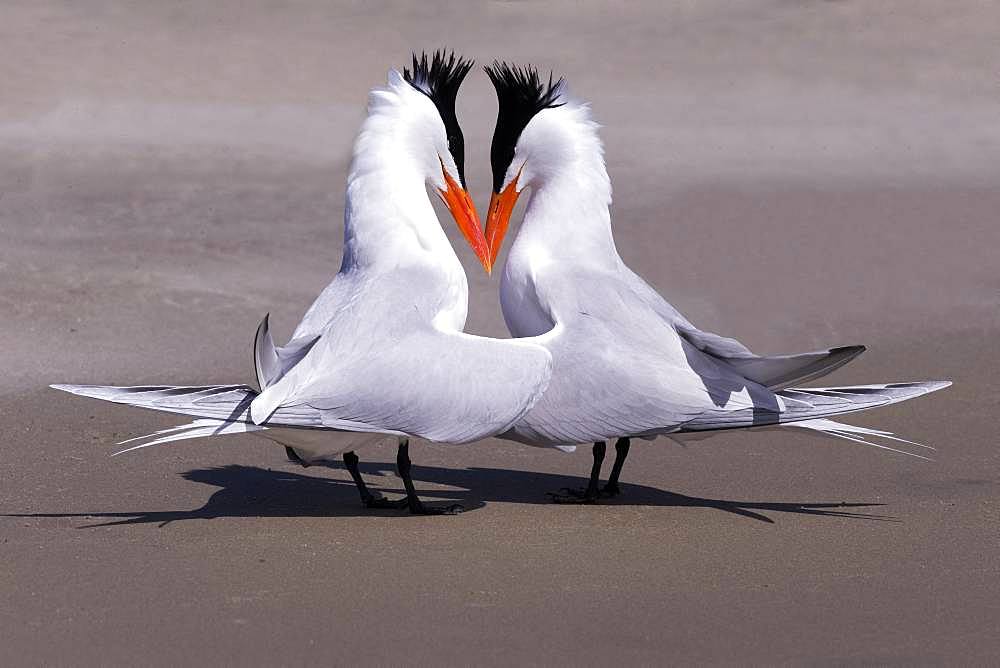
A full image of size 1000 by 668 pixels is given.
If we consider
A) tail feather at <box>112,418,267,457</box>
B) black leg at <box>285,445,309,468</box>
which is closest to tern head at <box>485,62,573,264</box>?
black leg at <box>285,445,309,468</box>

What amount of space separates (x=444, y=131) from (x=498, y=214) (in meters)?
0.48

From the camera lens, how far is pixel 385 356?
15.8 ft

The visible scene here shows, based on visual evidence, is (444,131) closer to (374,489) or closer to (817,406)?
(374,489)

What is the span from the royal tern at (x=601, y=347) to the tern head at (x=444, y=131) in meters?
0.21

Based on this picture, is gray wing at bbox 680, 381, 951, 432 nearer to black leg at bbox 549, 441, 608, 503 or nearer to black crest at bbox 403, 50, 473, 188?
black leg at bbox 549, 441, 608, 503

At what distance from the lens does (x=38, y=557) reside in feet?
14.0

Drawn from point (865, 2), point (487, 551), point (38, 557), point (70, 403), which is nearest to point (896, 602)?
point (487, 551)

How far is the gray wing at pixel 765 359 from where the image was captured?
472 centimetres

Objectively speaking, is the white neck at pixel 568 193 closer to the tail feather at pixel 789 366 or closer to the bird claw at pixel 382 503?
the tail feather at pixel 789 366

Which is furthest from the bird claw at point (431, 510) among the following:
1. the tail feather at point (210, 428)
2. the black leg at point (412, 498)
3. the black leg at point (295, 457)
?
the tail feather at point (210, 428)

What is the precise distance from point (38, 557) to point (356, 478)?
1.20 m

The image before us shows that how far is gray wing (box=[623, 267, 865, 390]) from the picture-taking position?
186 inches

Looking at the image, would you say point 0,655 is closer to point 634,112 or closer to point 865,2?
point 634,112

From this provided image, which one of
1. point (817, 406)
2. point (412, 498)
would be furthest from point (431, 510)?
point (817, 406)
